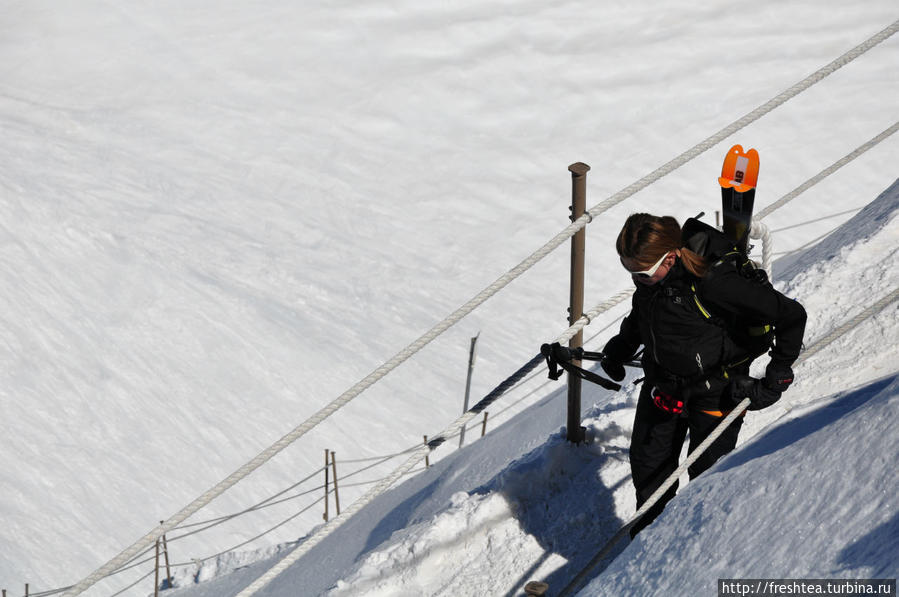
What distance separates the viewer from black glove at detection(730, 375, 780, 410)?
3150 millimetres

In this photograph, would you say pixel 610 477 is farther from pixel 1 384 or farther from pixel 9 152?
pixel 9 152

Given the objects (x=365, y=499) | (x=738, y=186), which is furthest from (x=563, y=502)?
(x=738, y=186)

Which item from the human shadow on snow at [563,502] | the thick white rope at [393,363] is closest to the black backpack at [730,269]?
the thick white rope at [393,363]

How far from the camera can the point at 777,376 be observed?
3.09m

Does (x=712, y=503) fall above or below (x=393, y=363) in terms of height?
below

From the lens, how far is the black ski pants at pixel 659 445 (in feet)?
11.2

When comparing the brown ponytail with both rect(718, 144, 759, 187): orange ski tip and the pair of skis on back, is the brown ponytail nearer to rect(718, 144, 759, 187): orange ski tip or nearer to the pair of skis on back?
the pair of skis on back

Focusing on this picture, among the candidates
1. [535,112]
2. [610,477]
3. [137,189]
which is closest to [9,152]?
[137,189]

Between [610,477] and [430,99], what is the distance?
59.0 ft

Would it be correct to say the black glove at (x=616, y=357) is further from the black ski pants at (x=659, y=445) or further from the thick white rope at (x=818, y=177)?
the thick white rope at (x=818, y=177)

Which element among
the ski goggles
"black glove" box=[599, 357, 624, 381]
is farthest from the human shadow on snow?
the ski goggles

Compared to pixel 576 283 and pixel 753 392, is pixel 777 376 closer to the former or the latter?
pixel 753 392

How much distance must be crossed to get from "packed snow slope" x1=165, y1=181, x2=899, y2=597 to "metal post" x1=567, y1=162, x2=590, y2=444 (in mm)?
111

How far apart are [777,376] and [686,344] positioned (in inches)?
11.5
